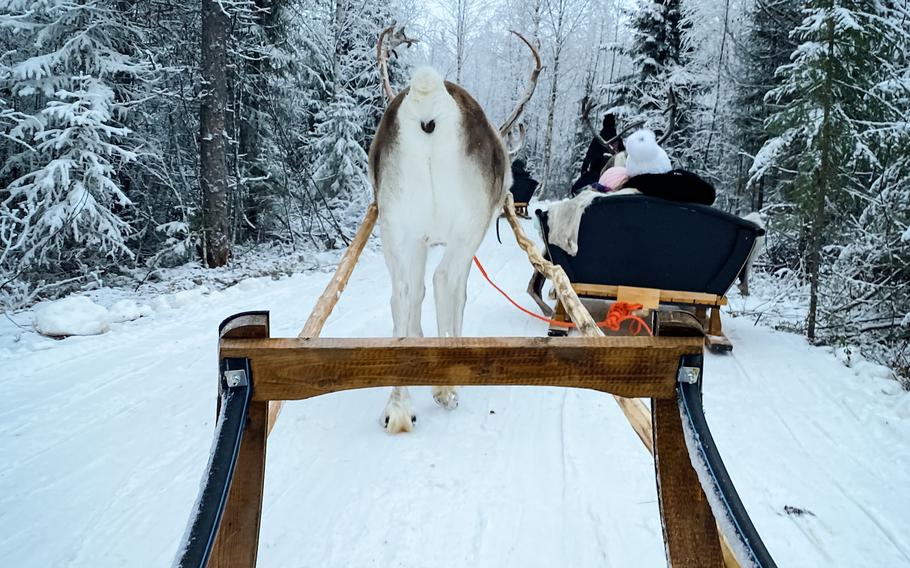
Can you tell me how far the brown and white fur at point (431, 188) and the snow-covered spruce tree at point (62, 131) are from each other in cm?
511

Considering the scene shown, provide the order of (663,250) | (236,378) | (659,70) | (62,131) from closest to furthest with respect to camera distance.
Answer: (236,378), (663,250), (62,131), (659,70)

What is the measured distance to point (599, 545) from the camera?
1.96m

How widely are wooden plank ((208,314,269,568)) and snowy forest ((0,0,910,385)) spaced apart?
3393 mm

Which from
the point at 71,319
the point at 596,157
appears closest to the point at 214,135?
the point at 71,319

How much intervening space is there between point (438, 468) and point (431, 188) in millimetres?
1504

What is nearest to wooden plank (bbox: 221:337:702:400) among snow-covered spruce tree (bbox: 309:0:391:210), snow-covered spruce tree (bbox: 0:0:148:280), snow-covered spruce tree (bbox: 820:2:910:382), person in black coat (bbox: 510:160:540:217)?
snow-covered spruce tree (bbox: 820:2:910:382)

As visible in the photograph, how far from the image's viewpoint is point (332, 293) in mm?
2207

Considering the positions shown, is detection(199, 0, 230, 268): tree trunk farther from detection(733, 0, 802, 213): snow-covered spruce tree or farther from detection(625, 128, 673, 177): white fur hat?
detection(733, 0, 802, 213): snow-covered spruce tree

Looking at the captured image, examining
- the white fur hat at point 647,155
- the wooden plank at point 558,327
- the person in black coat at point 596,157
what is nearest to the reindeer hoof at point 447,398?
the wooden plank at point 558,327

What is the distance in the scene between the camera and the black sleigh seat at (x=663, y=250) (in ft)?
12.8

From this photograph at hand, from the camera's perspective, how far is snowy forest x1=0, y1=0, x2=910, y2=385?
4.38 meters

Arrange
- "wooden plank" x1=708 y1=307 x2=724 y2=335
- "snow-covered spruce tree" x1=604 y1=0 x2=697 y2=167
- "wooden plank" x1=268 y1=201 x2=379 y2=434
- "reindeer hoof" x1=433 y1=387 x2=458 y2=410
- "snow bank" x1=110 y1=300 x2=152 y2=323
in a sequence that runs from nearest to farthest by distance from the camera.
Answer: "wooden plank" x1=268 y1=201 x2=379 y2=434 < "reindeer hoof" x1=433 y1=387 x2=458 y2=410 < "wooden plank" x1=708 y1=307 x2=724 y2=335 < "snow bank" x1=110 y1=300 x2=152 y2=323 < "snow-covered spruce tree" x1=604 y1=0 x2=697 y2=167

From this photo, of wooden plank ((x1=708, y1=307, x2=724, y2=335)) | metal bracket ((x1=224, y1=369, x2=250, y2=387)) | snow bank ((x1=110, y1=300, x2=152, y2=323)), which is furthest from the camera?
snow bank ((x1=110, y1=300, x2=152, y2=323))

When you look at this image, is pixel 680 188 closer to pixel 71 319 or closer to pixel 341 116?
pixel 71 319
